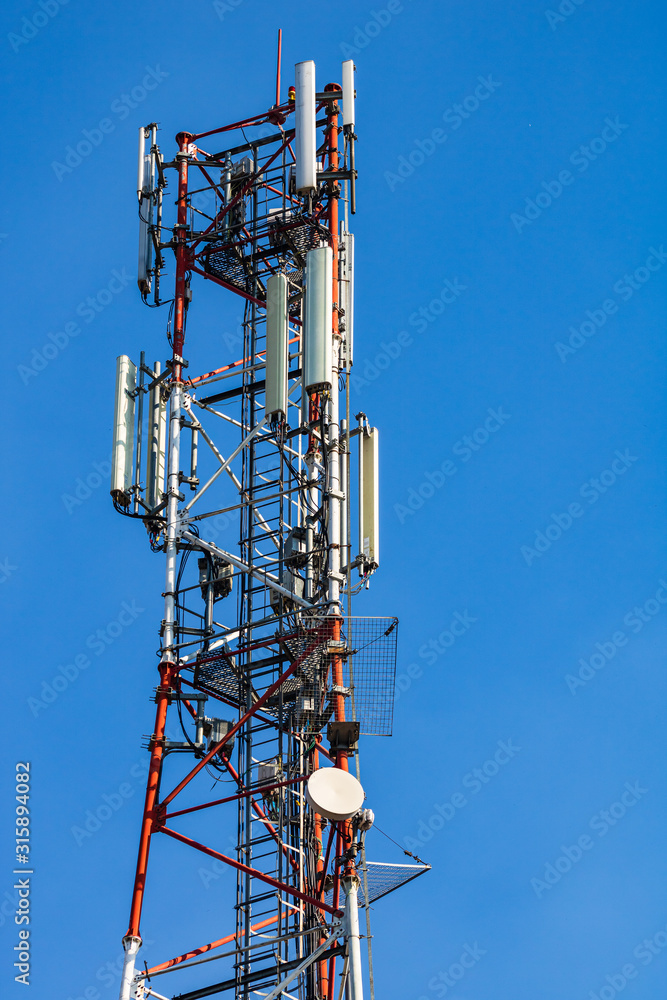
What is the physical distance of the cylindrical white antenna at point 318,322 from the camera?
33844 millimetres

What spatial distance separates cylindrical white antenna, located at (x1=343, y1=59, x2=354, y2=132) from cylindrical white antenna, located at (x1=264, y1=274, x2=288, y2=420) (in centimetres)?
443

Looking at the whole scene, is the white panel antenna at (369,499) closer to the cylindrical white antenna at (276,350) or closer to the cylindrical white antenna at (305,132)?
the cylindrical white antenna at (276,350)

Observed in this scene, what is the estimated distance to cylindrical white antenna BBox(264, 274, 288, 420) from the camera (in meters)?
34.3

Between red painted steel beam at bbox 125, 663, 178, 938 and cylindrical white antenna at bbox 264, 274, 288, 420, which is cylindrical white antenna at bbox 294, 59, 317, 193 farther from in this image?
red painted steel beam at bbox 125, 663, 178, 938

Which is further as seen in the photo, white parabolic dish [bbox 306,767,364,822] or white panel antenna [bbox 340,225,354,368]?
white panel antenna [bbox 340,225,354,368]

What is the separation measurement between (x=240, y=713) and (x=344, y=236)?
33.0 feet

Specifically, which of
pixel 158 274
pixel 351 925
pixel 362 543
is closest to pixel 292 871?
pixel 351 925

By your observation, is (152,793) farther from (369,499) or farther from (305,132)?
(305,132)

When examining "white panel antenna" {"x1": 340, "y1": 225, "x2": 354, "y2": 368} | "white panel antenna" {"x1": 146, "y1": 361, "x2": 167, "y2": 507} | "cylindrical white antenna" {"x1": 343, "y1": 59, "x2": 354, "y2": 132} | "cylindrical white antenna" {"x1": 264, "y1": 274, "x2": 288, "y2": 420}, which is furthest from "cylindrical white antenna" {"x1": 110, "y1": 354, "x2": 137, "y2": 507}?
"cylindrical white antenna" {"x1": 343, "y1": 59, "x2": 354, "y2": 132}

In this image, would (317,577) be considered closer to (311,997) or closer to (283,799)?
(283,799)

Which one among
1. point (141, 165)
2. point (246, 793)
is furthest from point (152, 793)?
point (141, 165)

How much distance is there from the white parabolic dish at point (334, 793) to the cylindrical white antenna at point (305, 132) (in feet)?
38.9

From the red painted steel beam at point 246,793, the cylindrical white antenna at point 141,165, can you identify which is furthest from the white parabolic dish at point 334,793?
the cylindrical white antenna at point 141,165

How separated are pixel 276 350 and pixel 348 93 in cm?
653
